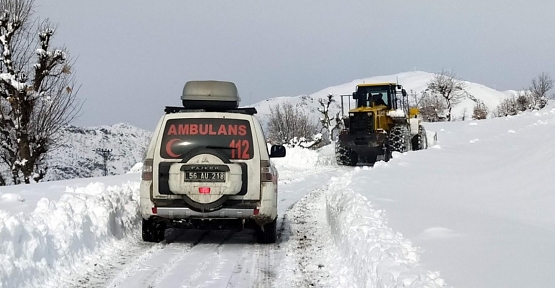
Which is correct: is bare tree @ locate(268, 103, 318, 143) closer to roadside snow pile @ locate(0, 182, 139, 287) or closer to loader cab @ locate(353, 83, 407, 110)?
loader cab @ locate(353, 83, 407, 110)

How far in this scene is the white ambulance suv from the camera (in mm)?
7320

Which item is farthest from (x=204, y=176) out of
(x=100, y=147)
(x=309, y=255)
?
(x=100, y=147)

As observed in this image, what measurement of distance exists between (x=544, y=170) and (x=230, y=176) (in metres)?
5.95

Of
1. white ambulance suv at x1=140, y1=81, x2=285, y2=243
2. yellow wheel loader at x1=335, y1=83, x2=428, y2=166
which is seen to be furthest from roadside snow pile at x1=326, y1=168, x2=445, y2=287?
yellow wheel loader at x1=335, y1=83, x2=428, y2=166

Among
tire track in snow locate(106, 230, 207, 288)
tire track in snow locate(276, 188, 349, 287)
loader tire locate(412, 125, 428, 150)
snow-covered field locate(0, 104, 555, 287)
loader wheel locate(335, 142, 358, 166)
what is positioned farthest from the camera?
loader tire locate(412, 125, 428, 150)

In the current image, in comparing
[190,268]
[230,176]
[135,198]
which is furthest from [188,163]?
[135,198]

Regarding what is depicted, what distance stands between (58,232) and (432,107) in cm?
7119

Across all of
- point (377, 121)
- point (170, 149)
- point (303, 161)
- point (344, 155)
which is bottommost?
point (303, 161)

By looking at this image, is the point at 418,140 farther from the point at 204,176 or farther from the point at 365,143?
the point at 204,176

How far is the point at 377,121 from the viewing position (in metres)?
21.9

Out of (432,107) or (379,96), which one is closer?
(379,96)

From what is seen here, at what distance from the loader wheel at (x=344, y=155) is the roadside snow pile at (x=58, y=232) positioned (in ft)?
54.1

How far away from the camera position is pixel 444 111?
76.6m

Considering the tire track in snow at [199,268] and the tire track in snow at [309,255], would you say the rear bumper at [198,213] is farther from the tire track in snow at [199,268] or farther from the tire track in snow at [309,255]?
the tire track in snow at [309,255]
